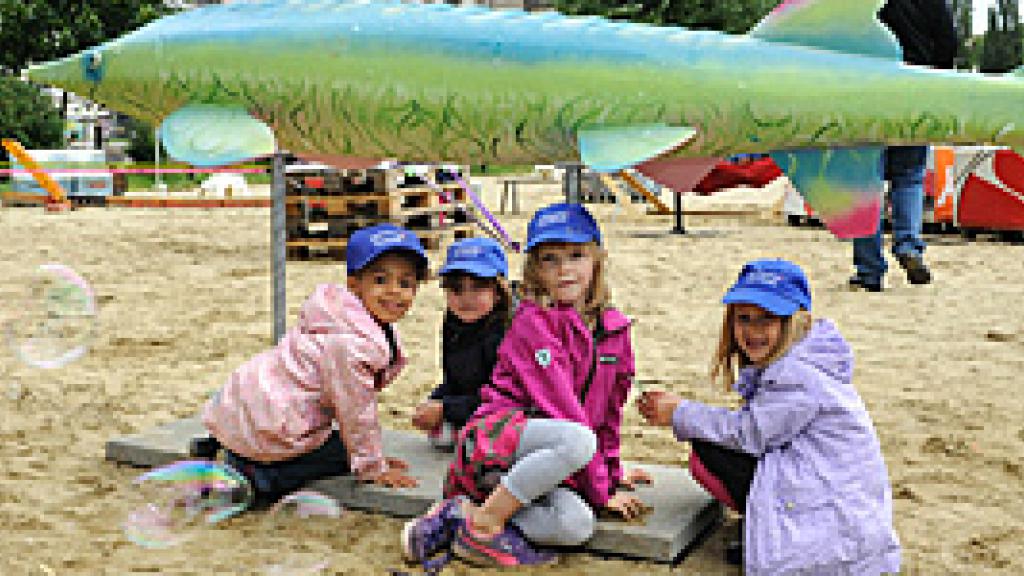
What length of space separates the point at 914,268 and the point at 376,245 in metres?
6.49

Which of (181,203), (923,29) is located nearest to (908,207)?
(923,29)

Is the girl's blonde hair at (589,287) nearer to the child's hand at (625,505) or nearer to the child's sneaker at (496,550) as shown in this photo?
the child's hand at (625,505)

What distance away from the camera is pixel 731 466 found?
3.06m

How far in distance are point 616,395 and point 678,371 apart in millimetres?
2526

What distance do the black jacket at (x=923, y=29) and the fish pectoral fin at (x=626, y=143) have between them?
858 millimetres

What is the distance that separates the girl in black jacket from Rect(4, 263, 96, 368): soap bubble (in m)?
2.67

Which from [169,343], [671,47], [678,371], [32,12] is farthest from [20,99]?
[671,47]

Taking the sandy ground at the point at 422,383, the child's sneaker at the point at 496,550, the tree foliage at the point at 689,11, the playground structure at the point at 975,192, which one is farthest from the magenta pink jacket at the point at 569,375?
the tree foliage at the point at 689,11

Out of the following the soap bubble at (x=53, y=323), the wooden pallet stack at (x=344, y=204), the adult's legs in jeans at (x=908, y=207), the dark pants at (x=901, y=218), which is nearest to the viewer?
the soap bubble at (x=53, y=323)

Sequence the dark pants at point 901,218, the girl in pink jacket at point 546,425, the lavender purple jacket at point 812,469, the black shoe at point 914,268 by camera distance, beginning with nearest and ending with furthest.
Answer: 1. the lavender purple jacket at point 812,469
2. the girl in pink jacket at point 546,425
3. the dark pants at point 901,218
4. the black shoe at point 914,268

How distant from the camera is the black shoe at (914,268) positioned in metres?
8.51

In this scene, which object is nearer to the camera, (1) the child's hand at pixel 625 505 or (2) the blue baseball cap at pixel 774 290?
(2) the blue baseball cap at pixel 774 290

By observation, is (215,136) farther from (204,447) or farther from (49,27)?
(49,27)

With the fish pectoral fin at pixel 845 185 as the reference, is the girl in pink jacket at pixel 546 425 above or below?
below
